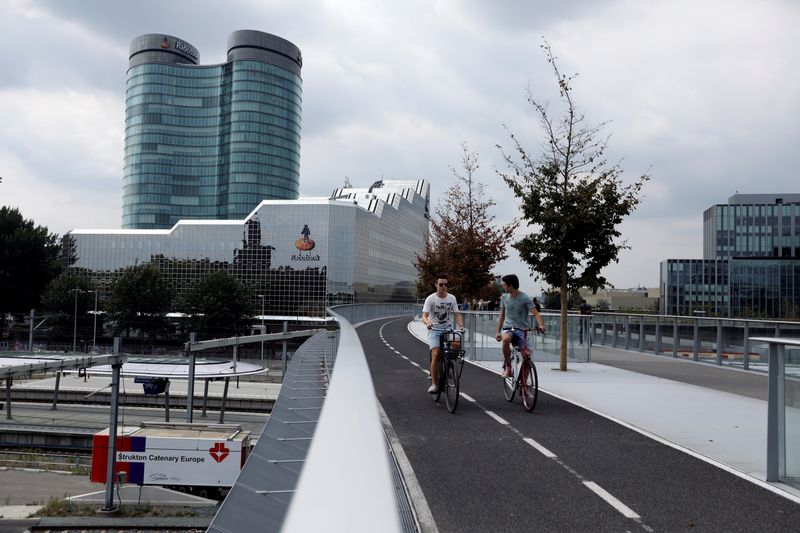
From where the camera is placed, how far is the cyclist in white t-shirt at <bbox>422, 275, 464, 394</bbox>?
378 inches

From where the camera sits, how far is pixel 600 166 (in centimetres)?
1642

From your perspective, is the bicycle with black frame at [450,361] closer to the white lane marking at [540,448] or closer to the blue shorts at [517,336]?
the blue shorts at [517,336]

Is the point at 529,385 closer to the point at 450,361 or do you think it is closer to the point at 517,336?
the point at 517,336

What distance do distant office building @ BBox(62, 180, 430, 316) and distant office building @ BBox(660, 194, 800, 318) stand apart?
57129mm

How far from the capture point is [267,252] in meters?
113

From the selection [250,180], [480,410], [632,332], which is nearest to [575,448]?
[480,410]

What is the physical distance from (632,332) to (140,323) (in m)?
73.3

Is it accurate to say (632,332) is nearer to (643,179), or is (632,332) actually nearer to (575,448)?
(643,179)

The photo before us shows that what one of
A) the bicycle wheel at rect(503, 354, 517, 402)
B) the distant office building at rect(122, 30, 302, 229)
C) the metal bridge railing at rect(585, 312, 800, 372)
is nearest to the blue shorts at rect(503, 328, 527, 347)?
the bicycle wheel at rect(503, 354, 517, 402)

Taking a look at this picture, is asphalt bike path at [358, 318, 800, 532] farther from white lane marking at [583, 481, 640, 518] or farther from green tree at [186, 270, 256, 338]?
green tree at [186, 270, 256, 338]

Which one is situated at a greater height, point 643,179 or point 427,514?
point 643,179

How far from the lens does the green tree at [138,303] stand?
8262cm

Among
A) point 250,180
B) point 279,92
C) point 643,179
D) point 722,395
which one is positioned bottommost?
point 722,395

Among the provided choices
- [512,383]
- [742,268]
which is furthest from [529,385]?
[742,268]
